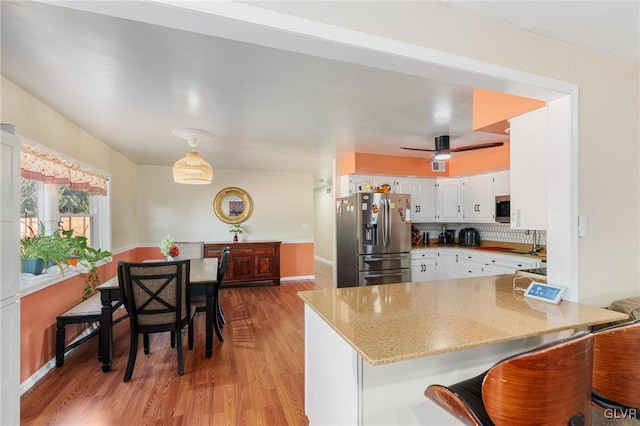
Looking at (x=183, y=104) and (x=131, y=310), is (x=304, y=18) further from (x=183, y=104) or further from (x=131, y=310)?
(x=131, y=310)

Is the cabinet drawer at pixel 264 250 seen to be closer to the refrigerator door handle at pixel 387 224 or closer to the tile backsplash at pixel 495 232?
the refrigerator door handle at pixel 387 224

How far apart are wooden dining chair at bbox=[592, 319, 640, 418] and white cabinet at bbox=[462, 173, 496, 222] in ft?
11.6

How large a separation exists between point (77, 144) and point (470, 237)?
220 inches

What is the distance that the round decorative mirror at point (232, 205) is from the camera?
19.1ft

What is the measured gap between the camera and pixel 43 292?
2.50 metres

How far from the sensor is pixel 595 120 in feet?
5.64

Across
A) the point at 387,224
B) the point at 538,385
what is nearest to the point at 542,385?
the point at 538,385

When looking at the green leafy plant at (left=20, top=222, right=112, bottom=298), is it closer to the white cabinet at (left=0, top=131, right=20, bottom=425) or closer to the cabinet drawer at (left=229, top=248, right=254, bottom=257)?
the white cabinet at (left=0, top=131, right=20, bottom=425)

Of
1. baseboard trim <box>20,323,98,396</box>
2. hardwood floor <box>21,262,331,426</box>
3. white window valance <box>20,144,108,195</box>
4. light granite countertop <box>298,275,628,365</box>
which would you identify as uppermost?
white window valance <box>20,144,108,195</box>

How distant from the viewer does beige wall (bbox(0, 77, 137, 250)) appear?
2.17 metres

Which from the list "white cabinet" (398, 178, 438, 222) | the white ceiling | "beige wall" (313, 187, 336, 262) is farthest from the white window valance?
"beige wall" (313, 187, 336, 262)

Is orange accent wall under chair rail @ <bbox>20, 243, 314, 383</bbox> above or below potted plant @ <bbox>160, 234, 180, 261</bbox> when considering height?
below

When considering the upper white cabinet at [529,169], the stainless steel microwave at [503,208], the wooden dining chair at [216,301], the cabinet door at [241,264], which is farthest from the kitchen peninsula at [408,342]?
the cabinet door at [241,264]

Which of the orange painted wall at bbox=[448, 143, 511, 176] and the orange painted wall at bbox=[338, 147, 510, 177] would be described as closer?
the orange painted wall at bbox=[448, 143, 511, 176]
